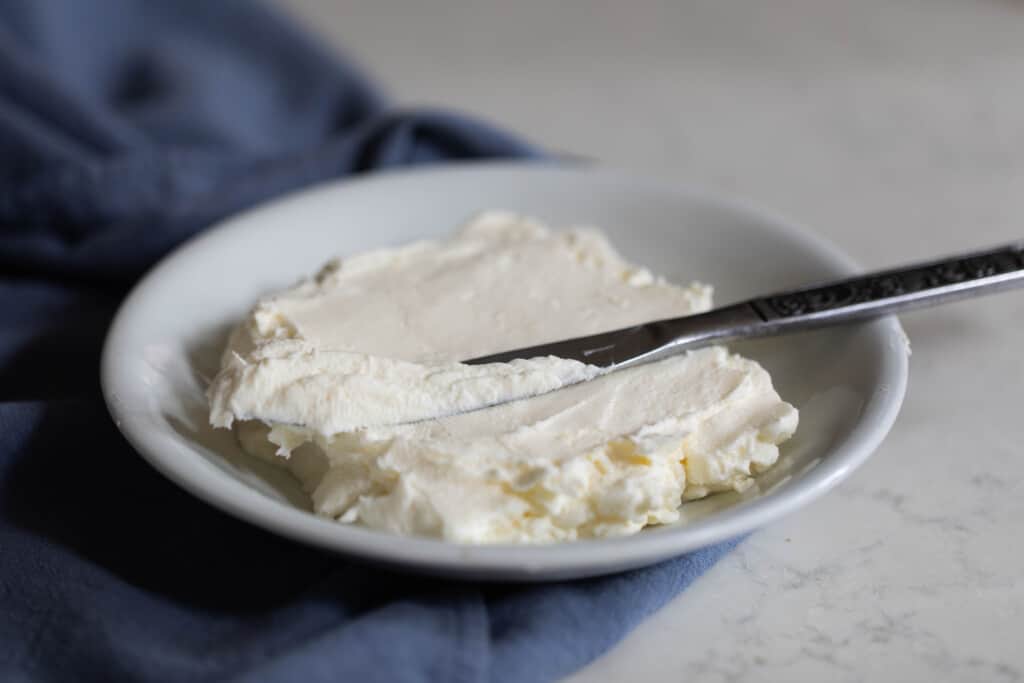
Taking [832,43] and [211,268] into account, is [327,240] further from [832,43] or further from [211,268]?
[832,43]

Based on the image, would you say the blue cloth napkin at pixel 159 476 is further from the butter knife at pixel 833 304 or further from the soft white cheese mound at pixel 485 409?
the butter knife at pixel 833 304

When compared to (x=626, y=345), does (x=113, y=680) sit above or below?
below

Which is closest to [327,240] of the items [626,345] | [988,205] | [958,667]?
[626,345]

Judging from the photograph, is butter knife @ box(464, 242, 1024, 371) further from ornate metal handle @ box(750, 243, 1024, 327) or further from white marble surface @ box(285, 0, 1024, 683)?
white marble surface @ box(285, 0, 1024, 683)

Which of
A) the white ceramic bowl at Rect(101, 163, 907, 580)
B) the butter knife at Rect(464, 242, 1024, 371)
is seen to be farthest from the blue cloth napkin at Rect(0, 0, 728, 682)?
the butter knife at Rect(464, 242, 1024, 371)

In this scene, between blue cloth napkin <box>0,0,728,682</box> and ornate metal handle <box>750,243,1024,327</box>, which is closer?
blue cloth napkin <box>0,0,728,682</box>

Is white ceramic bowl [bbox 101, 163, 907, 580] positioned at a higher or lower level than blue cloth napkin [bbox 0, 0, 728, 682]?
higher

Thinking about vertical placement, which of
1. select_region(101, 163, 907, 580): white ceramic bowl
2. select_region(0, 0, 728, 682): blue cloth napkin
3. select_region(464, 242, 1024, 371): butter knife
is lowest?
select_region(0, 0, 728, 682): blue cloth napkin

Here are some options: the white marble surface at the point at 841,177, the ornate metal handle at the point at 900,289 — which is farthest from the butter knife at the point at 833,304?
the white marble surface at the point at 841,177
